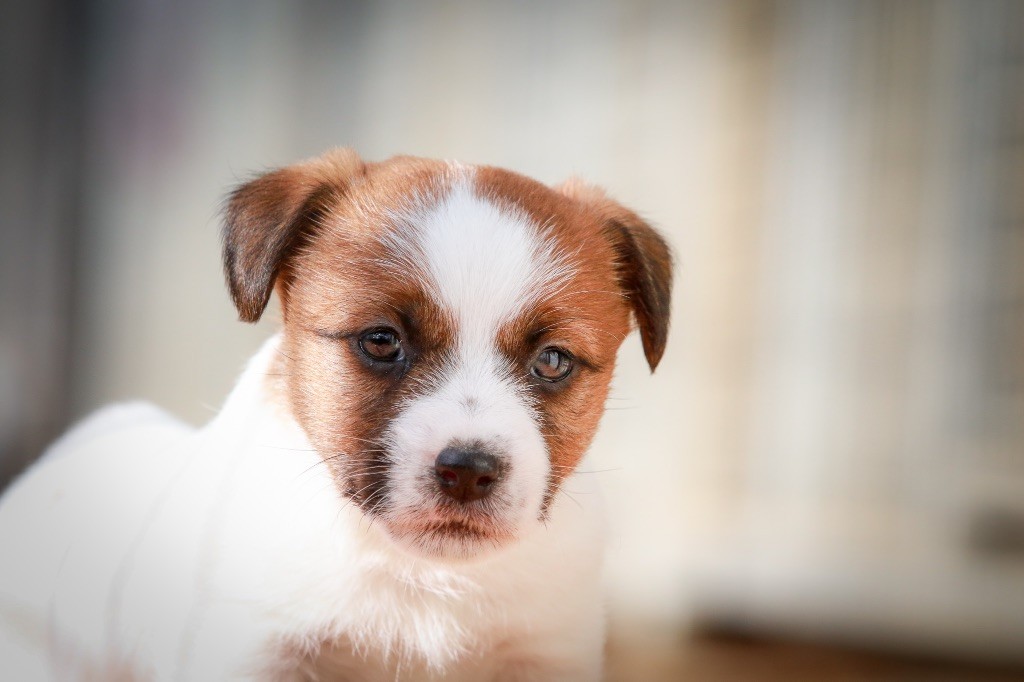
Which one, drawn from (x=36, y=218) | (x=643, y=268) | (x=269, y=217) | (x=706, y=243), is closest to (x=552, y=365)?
(x=643, y=268)

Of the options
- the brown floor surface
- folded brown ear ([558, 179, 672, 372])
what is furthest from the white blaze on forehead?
the brown floor surface

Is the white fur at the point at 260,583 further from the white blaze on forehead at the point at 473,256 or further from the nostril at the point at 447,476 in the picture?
the white blaze on forehead at the point at 473,256

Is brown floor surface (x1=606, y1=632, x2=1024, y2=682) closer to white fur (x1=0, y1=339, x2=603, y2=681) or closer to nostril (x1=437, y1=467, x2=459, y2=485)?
white fur (x1=0, y1=339, x2=603, y2=681)

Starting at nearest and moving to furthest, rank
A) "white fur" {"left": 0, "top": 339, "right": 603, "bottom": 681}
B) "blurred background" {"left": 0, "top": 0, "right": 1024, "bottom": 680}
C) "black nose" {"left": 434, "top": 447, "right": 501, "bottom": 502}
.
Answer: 1. "black nose" {"left": 434, "top": 447, "right": 501, "bottom": 502}
2. "white fur" {"left": 0, "top": 339, "right": 603, "bottom": 681}
3. "blurred background" {"left": 0, "top": 0, "right": 1024, "bottom": 680}

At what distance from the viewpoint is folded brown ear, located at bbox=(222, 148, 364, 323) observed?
85 centimetres

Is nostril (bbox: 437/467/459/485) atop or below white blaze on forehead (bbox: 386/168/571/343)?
below

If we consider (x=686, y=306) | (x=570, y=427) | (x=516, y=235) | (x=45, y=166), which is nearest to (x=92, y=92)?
(x=45, y=166)

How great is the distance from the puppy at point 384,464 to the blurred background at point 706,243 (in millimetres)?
114

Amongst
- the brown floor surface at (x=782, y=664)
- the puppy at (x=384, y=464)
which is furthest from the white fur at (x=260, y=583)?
the brown floor surface at (x=782, y=664)

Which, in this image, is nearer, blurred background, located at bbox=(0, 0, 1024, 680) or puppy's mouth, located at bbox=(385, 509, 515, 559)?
puppy's mouth, located at bbox=(385, 509, 515, 559)

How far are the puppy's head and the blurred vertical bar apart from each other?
0.41m

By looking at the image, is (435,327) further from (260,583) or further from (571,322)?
(260,583)

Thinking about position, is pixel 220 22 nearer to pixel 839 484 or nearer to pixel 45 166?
pixel 45 166

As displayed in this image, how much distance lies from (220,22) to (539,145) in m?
0.45
